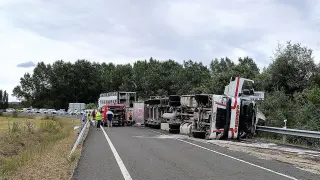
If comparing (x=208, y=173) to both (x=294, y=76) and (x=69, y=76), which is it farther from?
(x=69, y=76)

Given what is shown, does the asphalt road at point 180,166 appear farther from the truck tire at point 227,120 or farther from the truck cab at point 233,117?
the truck tire at point 227,120

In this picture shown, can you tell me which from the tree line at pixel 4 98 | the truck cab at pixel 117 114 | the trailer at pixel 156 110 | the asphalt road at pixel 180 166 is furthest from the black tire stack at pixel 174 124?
the tree line at pixel 4 98

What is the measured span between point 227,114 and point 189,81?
5307 cm

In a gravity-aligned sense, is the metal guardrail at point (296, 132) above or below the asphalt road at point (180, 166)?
above

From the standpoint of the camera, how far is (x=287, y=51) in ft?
102

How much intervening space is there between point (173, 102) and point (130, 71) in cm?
8163

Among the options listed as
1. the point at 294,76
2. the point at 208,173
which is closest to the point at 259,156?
the point at 208,173

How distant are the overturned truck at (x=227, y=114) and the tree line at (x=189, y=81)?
246 cm

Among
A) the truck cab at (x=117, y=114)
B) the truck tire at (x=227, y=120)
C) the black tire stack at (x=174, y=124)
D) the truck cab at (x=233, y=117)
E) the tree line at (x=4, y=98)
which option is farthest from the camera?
the tree line at (x=4, y=98)

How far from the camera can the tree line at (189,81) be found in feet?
83.2

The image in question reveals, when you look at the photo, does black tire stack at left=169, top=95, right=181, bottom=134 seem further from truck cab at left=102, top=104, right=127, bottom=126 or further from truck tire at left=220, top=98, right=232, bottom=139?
truck cab at left=102, top=104, right=127, bottom=126

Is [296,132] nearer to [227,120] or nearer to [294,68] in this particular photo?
[227,120]

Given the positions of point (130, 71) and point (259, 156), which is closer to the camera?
point (259, 156)

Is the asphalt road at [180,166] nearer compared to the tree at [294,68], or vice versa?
the asphalt road at [180,166]
